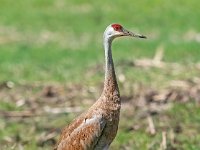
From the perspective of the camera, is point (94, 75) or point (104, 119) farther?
point (94, 75)

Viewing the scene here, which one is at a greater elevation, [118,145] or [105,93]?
[105,93]

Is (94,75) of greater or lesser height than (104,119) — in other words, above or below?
below

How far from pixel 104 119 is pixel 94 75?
6.76 meters

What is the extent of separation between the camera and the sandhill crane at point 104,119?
7449 mm

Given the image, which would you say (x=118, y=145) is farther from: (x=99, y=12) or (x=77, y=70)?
(x=99, y=12)

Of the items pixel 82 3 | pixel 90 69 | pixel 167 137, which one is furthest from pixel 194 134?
pixel 82 3

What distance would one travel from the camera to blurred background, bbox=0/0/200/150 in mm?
10703

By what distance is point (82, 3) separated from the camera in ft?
85.5

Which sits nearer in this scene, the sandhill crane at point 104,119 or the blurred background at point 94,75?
the sandhill crane at point 104,119

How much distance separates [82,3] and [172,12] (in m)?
3.02

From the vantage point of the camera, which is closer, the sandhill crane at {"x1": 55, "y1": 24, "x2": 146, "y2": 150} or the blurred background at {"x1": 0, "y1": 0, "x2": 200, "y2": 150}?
the sandhill crane at {"x1": 55, "y1": 24, "x2": 146, "y2": 150}

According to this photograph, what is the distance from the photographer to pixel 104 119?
7.46 meters

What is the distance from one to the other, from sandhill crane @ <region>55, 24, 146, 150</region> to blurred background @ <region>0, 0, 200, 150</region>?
2456 mm

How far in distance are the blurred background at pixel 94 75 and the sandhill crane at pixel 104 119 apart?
246 centimetres
